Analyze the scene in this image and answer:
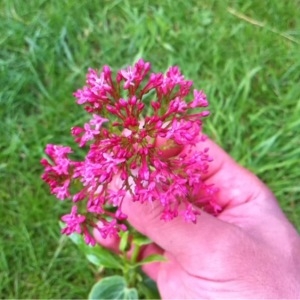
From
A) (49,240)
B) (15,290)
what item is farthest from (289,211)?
(15,290)

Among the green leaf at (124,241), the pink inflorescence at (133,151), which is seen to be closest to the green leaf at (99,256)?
the green leaf at (124,241)

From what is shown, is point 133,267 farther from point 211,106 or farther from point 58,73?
point 58,73

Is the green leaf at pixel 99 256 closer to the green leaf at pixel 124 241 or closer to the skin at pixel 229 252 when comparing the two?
the green leaf at pixel 124 241

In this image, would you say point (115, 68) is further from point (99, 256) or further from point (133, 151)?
point (133, 151)

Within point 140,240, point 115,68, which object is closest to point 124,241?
point 140,240

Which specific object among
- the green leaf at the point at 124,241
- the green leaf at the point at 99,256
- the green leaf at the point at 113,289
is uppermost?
the green leaf at the point at 124,241

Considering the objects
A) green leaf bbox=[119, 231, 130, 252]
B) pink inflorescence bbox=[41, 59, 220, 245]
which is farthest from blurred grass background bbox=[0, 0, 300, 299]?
pink inflorescence bbox=[41, 59, 220, 245]
